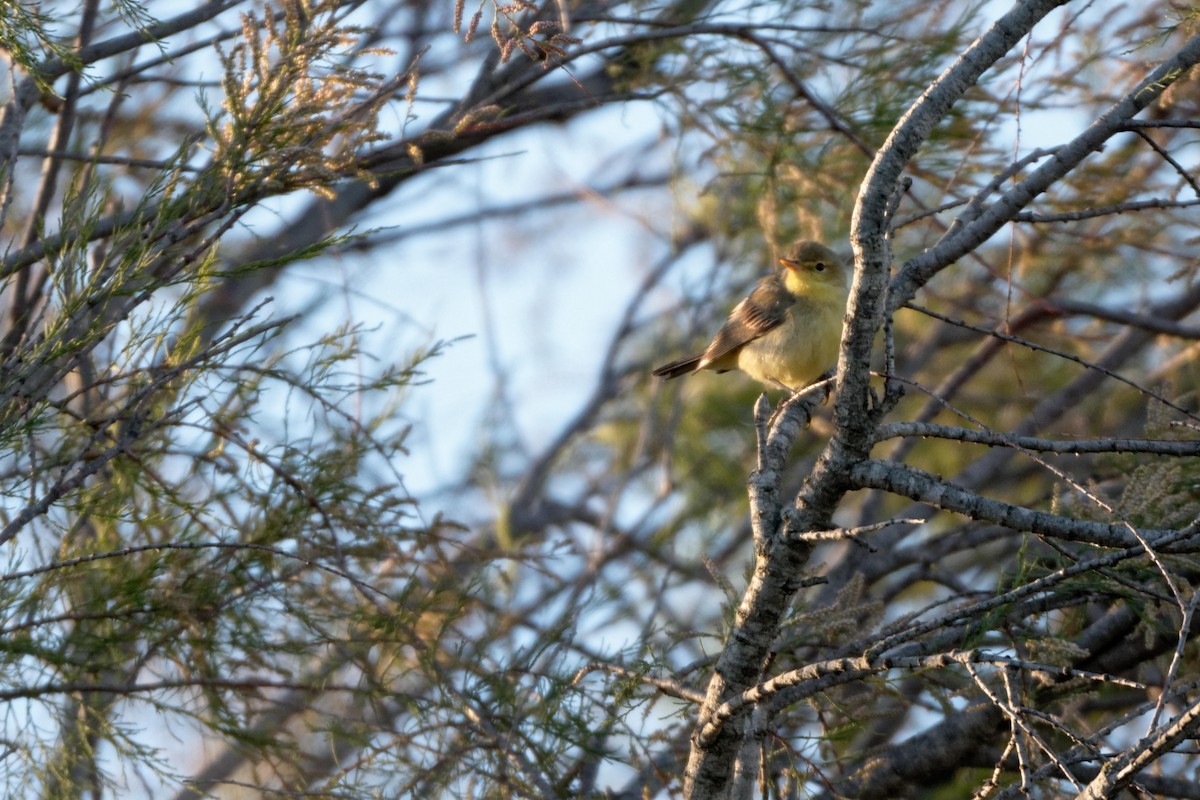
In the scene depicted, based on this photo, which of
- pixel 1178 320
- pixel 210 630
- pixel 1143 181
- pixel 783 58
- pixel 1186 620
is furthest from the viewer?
pixel 1178 320

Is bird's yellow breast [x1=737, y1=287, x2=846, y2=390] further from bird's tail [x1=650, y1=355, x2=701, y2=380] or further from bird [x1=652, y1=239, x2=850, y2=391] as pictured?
bird's tail [x1=650, y1=355, x2=701, y2=380]

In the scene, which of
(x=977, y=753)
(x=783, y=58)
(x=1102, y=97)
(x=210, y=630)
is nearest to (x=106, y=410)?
(x=210, y=630)

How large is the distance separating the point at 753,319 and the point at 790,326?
0.27m

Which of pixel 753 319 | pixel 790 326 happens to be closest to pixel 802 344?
pixel 790 326

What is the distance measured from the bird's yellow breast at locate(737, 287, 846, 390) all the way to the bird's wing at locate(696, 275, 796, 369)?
1.6 inches

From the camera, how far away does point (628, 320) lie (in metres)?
8.44

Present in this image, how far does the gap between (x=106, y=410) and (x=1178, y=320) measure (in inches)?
195

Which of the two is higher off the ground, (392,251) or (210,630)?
(392,251)

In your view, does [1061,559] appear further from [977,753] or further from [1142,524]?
[977,753]

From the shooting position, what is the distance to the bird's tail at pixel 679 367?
5.52 metres

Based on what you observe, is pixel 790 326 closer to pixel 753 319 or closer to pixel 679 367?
pixel 753 319

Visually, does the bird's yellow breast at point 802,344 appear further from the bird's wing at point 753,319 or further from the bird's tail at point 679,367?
the bird's tail at point 679,367

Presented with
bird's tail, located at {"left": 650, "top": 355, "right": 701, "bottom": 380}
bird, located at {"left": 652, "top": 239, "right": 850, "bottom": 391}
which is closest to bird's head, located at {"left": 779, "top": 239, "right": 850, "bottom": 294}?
bird, located at {"left": 652, "top": 239, "right": 850, "bottom": 391}

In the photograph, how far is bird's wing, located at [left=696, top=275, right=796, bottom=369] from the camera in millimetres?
5203
